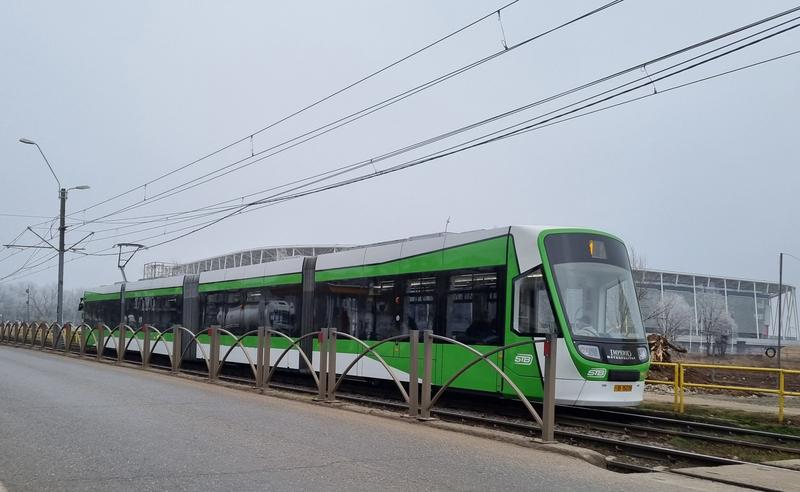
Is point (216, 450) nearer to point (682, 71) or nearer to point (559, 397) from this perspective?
point (559, 397)

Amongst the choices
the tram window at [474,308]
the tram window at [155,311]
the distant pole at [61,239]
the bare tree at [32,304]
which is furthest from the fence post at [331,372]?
the bare tree at [32,304]

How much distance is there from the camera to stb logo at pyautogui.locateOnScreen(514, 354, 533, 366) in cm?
1217

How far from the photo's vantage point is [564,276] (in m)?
12.5

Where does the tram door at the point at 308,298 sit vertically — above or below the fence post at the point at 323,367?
above

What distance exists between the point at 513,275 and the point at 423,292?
8.94 ft

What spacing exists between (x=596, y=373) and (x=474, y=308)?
2725 mm

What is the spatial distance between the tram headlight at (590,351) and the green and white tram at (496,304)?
0.06ft

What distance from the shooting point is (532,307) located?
12633 mm

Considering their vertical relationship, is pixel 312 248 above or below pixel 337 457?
above

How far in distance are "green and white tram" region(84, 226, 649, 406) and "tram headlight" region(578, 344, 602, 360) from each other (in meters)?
0.02

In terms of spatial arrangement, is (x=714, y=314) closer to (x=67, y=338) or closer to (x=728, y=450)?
(x=67, y=338)

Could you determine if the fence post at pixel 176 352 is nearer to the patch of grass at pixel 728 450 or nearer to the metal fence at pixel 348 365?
the metal fence at pixel 348 365

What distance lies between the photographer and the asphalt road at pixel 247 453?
265 inches

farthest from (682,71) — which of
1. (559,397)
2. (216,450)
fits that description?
(216,450)
